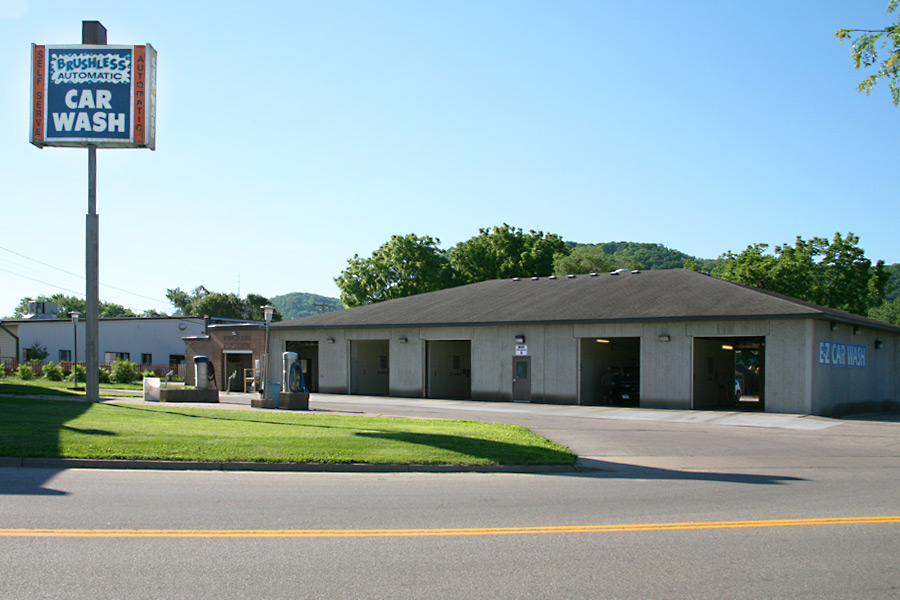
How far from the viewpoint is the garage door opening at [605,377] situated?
32062 mm

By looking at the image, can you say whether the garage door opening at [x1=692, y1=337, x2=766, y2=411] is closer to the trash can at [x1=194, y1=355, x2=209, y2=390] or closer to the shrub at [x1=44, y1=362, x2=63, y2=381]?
the trash can at [x1=194, y1=355, x2=209, y2=390]

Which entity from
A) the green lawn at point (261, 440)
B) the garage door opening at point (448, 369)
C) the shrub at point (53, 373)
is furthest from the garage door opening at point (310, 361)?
the green lawn at point (261, 440)

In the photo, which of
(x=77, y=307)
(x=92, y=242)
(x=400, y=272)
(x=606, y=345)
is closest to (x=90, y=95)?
(x=92, y=242)

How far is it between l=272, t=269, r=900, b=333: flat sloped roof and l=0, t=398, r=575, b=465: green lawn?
41.5 feet

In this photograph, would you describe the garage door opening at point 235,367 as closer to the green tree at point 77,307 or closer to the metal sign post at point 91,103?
the metal sign post at point 91,103

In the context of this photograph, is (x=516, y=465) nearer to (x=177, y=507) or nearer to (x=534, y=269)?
(x=177, y=507)

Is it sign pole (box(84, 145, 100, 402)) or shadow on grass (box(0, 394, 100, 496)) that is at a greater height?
sign pole (box(84, 145, 100, 402))

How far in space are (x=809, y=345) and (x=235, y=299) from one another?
95014mm

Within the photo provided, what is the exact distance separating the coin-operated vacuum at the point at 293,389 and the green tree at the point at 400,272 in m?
47.8

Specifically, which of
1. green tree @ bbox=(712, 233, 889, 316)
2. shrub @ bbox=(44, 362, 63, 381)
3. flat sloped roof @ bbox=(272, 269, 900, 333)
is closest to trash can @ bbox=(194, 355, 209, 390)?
flat sloped roof @ bbox=(272, 269, 900, 333)

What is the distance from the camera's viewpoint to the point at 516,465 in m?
12.4

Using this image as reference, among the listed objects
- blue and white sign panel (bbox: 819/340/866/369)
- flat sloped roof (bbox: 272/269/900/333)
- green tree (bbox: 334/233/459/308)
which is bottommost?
blue and white sign panel (bbox: 819/340/866/369)

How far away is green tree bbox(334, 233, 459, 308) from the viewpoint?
76438 millimetres

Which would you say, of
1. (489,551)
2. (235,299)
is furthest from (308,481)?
(235,299)
